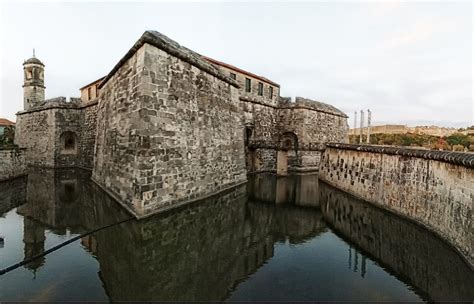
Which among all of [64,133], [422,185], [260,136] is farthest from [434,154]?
[64,133]

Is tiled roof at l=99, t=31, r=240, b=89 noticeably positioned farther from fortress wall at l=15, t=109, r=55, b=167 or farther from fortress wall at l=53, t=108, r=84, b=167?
fortress wall at l=15, t=109, r=55, b=167

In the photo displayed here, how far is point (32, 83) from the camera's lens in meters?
27.5

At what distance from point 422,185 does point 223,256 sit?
6394mm

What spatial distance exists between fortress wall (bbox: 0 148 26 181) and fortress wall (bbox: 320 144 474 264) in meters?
18.3

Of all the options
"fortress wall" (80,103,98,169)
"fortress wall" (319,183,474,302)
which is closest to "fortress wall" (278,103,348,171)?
"fortress wall" (319,183,474,302)

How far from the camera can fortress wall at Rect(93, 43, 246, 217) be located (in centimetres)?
795

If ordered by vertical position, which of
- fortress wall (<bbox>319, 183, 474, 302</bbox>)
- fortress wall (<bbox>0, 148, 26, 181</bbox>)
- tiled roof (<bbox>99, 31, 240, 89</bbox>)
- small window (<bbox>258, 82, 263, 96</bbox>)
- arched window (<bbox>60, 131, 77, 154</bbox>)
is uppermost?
small window (<bbox>258, 82, 263, 96</bbox>)

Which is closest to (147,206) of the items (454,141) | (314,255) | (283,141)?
(314,255)

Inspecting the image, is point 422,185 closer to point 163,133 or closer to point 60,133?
point 163,133

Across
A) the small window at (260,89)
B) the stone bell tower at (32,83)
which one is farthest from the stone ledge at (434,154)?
the stone bell tower at (32,83)

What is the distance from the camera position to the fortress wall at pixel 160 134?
26.1 ft

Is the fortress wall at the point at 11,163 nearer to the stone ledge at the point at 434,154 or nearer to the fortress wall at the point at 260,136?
the fortress wall at the point at 260,136

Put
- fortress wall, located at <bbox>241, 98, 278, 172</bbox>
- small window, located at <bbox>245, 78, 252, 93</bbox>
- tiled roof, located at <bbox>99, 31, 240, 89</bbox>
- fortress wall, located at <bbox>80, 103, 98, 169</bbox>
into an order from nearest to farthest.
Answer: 1. tiled roof, located at <bbox>99, 31, 240, 89</bbox>
2. fortress wall, located at <bbox>241, 98, 278, 172</bbox>
3. fortress wall, located at <bbox>80, 103, 98, 169</bbox>
4. small window, located at <bbox>245, 78, 252, 93</bbox>

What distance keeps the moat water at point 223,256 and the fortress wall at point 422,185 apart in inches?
18.2
